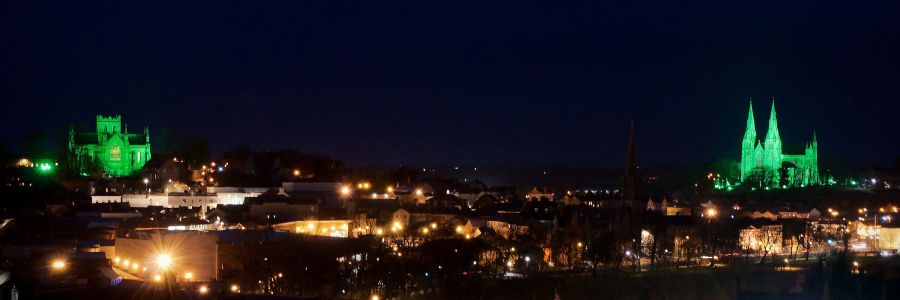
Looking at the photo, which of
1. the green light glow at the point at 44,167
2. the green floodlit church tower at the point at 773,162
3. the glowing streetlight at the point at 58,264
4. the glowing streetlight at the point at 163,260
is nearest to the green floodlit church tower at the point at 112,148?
the green light glow at the point at 44,167

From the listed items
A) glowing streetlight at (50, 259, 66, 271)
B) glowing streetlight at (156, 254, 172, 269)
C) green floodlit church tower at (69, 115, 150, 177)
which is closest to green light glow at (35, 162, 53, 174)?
green floodlit church tower at (69, 115, 150, 177)

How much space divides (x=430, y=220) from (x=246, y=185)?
956 cm

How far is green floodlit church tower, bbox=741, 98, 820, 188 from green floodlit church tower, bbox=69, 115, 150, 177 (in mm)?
48305

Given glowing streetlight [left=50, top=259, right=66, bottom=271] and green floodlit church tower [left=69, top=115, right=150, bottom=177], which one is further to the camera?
green floodlit church tower [left=69, top=115, right=150, bottom=177]

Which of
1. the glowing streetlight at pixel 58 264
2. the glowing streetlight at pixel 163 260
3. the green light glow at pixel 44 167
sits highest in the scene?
the green light glow at pixel 44 167

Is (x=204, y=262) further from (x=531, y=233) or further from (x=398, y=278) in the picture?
(x=531, y=233)

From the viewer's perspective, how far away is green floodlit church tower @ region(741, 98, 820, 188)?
83.4 metres

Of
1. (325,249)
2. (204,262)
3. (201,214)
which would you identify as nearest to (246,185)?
(201,214)

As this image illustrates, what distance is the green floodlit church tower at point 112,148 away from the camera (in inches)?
2103

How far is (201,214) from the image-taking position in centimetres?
3834

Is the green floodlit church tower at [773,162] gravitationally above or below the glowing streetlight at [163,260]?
above

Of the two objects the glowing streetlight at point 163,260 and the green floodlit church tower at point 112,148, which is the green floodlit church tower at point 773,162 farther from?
the glowing streetlight at point 163,260

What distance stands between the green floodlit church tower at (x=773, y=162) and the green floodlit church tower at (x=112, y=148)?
1902 inches

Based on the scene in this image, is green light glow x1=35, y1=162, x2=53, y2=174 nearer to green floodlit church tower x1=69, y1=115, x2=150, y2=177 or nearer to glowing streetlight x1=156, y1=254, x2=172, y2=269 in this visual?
green floodlit church tower x1=69, y1=115, x2=150, y2=177
